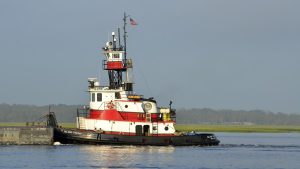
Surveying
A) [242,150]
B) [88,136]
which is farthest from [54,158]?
[242,150]

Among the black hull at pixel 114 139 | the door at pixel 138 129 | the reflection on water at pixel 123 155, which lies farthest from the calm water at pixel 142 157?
the door at pixel 138 129

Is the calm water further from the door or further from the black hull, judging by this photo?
the door

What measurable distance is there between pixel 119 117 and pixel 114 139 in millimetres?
2452

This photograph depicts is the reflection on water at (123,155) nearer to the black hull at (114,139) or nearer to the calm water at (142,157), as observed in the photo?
the calm water at (142,157)

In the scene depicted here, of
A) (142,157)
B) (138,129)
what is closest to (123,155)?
(142,157)

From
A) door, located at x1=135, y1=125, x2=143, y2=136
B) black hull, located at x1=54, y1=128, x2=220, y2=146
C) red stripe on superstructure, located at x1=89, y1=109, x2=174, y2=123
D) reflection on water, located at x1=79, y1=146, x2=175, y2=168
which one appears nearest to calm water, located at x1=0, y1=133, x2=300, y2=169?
reflection on water, located at x1=79, y1=146, x2=175, y2=168

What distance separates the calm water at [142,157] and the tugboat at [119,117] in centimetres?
108

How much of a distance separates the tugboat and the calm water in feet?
3.53

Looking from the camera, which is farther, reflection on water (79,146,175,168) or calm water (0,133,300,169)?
calm water (0,133,300,169)

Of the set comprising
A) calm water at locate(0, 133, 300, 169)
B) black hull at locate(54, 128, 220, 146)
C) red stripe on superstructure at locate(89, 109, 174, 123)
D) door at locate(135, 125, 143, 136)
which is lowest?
calm water at locate(0, 133, 300, 169)

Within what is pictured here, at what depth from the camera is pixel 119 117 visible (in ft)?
280

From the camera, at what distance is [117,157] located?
7506 centimetres

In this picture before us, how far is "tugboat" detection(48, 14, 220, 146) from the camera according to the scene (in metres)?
85.3

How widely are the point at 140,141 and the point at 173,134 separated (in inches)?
169
